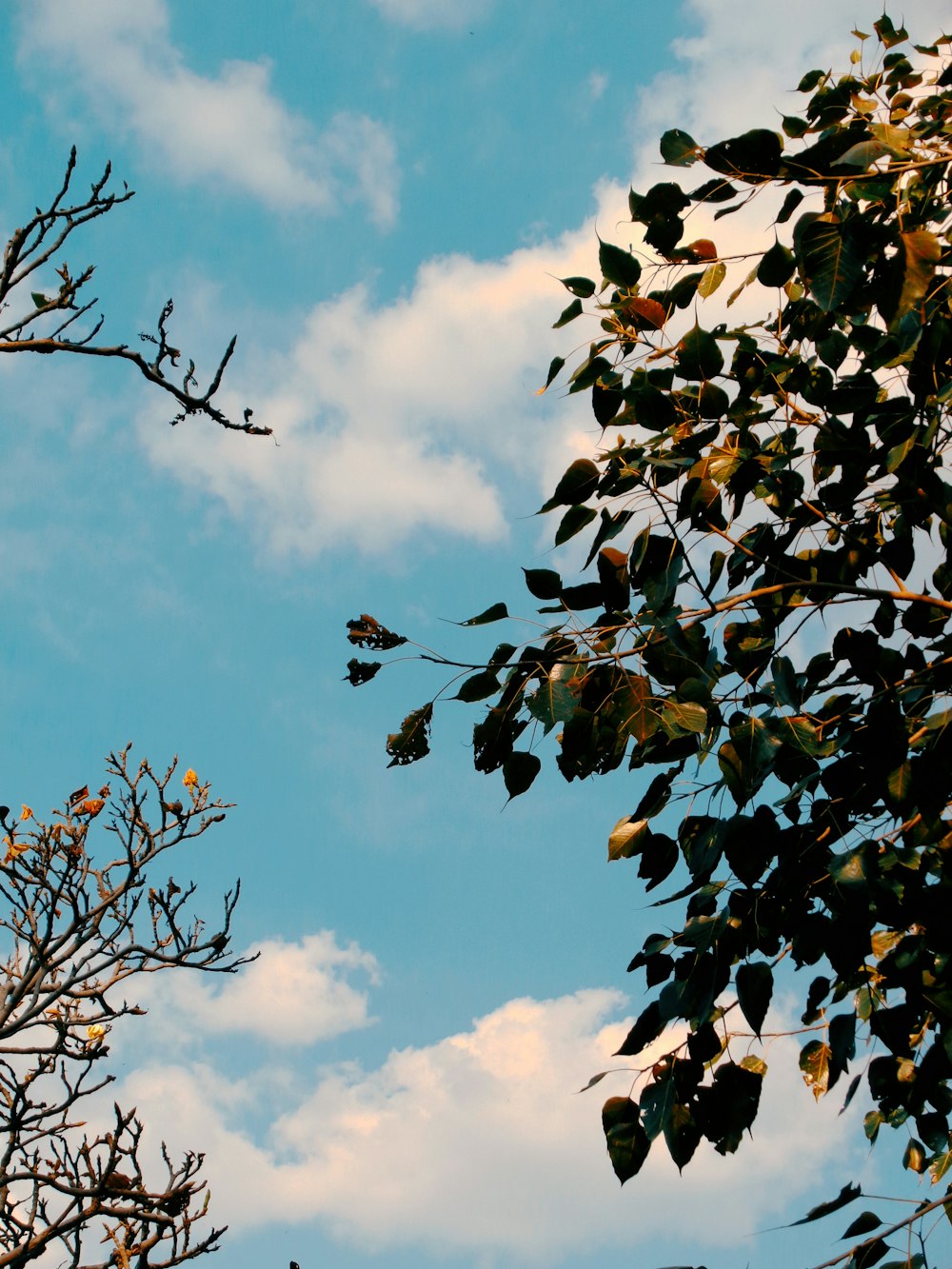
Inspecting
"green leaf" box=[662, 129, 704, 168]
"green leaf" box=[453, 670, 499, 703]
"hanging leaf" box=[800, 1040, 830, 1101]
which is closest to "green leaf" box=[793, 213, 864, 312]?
"green leaf" box=[662, 129, 704, 168]

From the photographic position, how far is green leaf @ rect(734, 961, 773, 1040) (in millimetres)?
1809

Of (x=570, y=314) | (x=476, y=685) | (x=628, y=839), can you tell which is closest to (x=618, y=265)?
(x=570, y=314)

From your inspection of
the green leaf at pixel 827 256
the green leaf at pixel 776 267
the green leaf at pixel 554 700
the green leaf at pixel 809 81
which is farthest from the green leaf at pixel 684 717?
the green leaf at pixel 809 81

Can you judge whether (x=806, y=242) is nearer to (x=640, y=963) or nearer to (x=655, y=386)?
(x=655, y=386)

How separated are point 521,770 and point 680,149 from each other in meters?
1.10

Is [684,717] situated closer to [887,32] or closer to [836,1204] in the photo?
[836,1204]

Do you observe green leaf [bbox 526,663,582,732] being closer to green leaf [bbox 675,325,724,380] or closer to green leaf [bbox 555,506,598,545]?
green leaf [bbox 555,506,598,545]

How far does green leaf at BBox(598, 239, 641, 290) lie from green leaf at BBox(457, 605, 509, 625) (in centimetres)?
77

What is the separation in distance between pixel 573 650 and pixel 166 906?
5603 millimetres

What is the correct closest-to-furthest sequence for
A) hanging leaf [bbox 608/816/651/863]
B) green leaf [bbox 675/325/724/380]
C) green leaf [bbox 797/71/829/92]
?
hanging leaf [bbox 608/816/651/863] < green leaf [bbox 675/325/724/380] < green leaf [bbox 797/71/829/92]

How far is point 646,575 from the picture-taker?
7.02 ft

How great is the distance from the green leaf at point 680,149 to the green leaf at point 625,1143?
156cm

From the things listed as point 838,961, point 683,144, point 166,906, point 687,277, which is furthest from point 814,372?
point 166,906

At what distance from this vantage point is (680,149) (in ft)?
6.51
